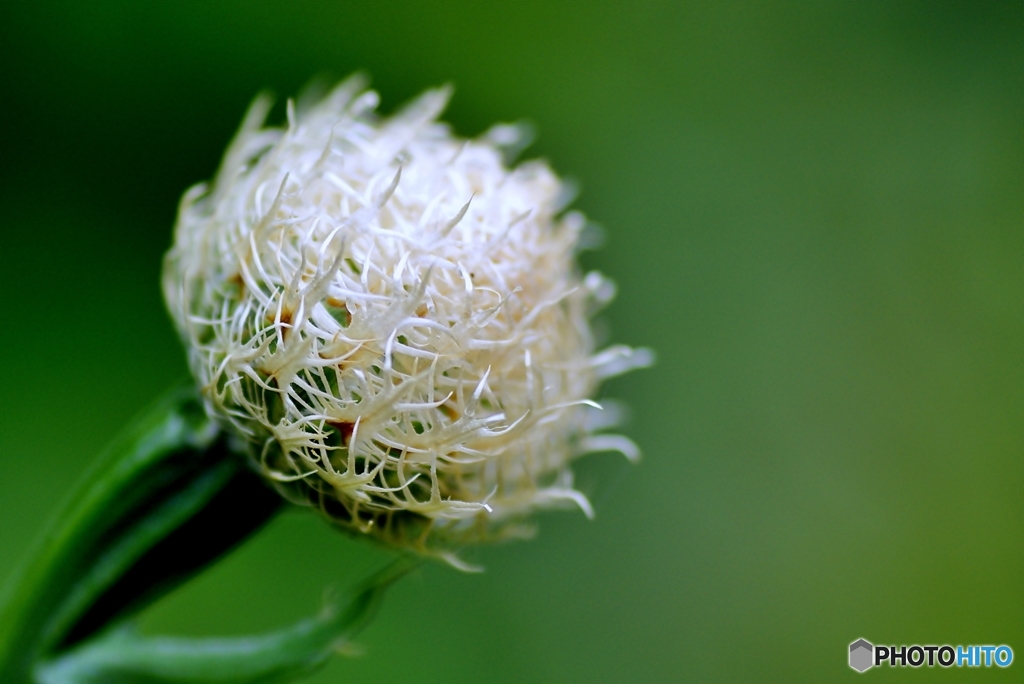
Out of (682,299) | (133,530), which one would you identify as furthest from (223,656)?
(682,299)

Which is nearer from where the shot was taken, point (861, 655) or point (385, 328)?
point (385, 328)

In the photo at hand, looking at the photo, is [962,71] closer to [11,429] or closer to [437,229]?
[437,229]

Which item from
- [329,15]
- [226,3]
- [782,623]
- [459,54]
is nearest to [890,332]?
[782,623]

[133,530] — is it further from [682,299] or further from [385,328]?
[682,299]

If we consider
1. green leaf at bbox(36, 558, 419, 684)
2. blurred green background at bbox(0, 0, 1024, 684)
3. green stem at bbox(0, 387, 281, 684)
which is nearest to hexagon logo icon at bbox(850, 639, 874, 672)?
blurred green background at bbox(0, 0, 1024, 684)

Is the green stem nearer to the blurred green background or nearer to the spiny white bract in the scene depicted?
the spiny white bract
